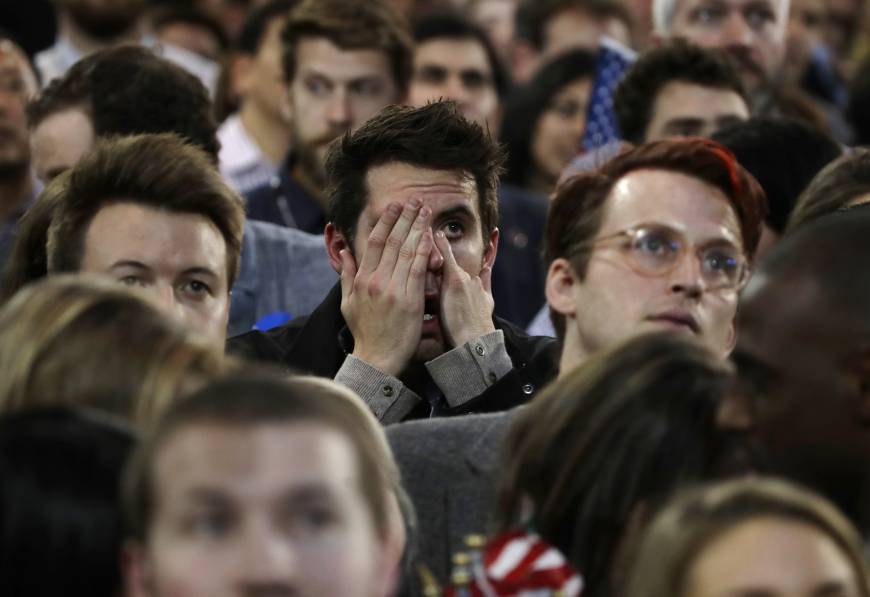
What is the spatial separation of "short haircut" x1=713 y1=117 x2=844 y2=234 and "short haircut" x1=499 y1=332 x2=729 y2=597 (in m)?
2.77

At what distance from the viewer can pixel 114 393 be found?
2.98 m

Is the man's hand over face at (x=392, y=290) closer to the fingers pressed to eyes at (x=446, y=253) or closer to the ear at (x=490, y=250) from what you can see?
the fingers pressed to eyes at (x=446, y=253)

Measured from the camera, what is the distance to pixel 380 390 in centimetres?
480

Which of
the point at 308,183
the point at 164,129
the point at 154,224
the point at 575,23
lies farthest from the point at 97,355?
the point at 575,23

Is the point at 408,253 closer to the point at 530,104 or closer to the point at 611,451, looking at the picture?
the point at 611,451

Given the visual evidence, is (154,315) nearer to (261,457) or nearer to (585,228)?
(261,457)

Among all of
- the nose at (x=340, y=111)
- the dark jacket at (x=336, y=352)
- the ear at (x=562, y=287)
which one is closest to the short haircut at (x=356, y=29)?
the nose at (x=340, y=111)

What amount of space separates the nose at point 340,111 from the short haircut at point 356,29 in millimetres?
192

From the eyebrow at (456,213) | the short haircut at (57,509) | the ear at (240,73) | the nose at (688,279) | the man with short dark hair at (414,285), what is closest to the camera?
the short haircut at (57,509)

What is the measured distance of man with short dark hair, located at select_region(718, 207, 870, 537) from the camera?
10.1 ft

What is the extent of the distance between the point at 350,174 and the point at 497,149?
41 cm

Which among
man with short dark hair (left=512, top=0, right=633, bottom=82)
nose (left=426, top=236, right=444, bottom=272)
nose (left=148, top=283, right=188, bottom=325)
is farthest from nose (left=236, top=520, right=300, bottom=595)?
man with short dark hair (left=512, top=0, right=633, bottom=82)

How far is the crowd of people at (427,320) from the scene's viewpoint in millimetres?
2664

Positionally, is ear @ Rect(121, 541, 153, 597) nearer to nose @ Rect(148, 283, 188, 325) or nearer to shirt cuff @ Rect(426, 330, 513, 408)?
nose @ Rect(148, 283, 188, 325)
